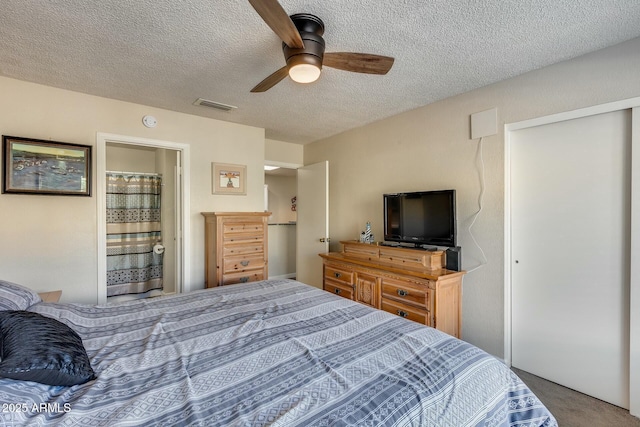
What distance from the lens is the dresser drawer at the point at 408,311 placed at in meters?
2.43

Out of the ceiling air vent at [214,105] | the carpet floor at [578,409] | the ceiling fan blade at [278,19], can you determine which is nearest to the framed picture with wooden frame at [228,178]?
the ceiling air vent at [214,105]

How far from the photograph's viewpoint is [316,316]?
64.4 inches

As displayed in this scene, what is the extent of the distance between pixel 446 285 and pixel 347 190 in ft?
6.23

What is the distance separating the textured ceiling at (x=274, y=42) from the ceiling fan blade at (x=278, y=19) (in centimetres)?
23

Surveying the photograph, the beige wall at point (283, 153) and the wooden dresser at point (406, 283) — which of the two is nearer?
the wooden dresser at point (406, 283)

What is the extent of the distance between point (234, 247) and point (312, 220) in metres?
1.38

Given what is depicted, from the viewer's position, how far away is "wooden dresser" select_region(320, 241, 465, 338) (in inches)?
94.8

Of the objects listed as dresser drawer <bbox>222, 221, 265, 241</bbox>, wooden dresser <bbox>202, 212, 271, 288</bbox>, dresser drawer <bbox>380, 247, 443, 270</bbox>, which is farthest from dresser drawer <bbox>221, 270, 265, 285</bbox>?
dresser drawer <bbox>380, 247, 443, 270</bbox>

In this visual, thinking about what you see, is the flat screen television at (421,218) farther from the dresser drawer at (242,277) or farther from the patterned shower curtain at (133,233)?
the patterned shower curtain at (133,233)

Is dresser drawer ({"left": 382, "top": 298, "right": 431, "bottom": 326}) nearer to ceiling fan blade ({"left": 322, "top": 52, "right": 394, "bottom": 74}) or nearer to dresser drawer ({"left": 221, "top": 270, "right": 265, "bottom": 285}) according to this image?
dresser drawer ({"left": 221, "top": 270, "right": 265, "bottom": 285})

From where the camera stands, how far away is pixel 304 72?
5.36 feet

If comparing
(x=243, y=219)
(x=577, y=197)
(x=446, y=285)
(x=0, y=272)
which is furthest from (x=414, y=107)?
(x=0, y=272)

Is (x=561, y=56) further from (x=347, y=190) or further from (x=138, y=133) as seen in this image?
(x=138, y=133)

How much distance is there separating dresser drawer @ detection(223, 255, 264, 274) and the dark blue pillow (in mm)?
1997
